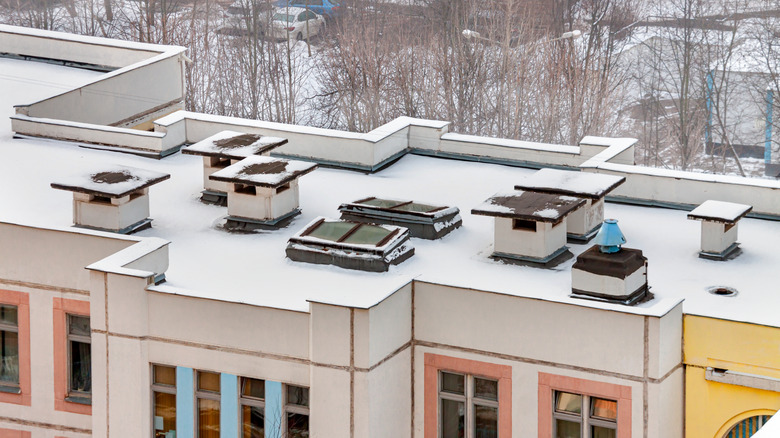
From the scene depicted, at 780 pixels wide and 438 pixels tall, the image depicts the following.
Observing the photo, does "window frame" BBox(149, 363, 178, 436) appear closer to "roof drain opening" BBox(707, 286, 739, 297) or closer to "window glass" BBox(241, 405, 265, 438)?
"window glass" BBox(241, 405, 265, 438)

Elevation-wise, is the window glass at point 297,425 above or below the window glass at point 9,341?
below

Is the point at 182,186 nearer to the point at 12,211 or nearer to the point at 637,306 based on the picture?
the point at 12,211

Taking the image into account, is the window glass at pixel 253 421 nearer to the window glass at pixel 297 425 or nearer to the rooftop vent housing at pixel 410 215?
the window glass at pixel 297 425

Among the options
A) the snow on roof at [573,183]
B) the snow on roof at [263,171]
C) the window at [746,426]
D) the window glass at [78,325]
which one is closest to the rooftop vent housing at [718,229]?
the snow on roof at [573,183]

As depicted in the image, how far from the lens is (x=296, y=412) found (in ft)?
108

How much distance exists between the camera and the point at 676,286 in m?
34.2

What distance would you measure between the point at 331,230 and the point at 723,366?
29.2 feet

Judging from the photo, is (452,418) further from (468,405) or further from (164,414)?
(164,414)

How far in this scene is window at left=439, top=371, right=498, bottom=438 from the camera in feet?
108

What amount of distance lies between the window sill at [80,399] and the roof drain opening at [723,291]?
502 inches

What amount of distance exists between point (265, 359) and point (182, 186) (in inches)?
393

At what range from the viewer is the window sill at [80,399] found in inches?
1389

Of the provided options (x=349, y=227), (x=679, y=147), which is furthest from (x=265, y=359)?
(x=679, y=147)

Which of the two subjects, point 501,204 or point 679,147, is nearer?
point 501,204
